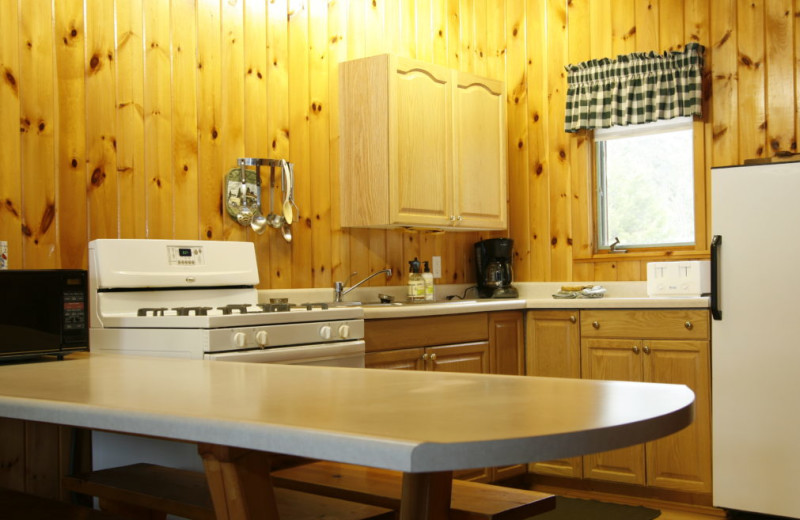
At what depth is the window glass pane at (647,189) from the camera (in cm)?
430

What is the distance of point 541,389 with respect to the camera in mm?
1220

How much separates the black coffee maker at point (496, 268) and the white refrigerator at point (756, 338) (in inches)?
→ 49.8

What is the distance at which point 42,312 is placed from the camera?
2.20m

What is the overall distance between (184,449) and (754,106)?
123 inches

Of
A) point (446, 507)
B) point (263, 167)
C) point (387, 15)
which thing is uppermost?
point (387, 15)

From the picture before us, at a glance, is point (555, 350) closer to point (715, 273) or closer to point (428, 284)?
point (428, 284)

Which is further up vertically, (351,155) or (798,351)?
(351,155)

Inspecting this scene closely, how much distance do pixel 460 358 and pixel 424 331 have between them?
A: 29cm

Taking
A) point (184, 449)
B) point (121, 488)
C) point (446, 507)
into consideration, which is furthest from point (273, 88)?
point (446, 507)

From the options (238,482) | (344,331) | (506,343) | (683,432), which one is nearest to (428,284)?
(506,343)

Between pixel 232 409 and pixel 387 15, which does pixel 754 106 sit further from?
pixel 232 409

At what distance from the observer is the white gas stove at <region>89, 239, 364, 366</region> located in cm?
257

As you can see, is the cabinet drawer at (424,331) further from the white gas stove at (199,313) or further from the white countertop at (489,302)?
the white gas stove at (199,313)

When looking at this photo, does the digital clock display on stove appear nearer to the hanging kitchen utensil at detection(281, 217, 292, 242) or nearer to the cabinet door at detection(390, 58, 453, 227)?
the hanging kitchen utensil at detection(281, 217, 292, 242)
